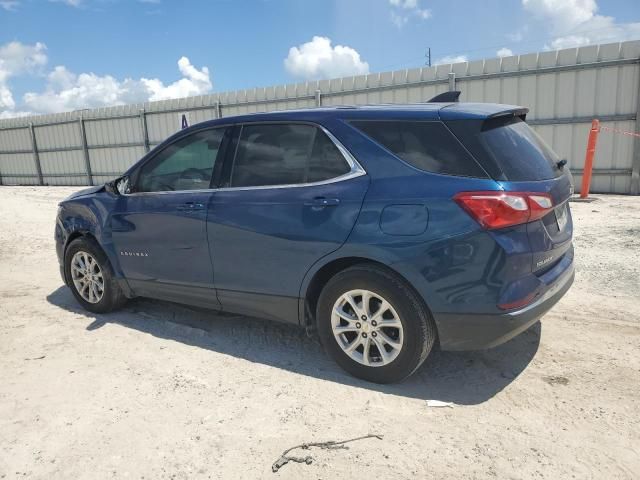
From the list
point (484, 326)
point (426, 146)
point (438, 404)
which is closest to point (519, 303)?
point (484, 326)

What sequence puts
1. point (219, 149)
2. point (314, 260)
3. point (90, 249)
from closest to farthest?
point (314, 260) < point (219, 149) < point (90, 249)

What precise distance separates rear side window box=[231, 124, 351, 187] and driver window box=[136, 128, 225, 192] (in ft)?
0.91

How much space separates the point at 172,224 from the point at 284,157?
1160 mm

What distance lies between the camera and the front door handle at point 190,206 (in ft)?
12.8

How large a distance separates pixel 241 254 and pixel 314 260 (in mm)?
651

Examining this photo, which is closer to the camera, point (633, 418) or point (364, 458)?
point (364, 458)

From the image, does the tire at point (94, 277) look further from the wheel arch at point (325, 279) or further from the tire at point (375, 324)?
the tire at point (375, 324)

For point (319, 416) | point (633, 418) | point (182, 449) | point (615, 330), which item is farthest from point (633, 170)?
point (182, 449)

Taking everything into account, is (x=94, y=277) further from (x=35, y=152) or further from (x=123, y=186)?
(x=35, y=152)

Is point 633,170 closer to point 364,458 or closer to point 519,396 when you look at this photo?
point 519,396

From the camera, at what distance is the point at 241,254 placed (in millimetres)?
3707

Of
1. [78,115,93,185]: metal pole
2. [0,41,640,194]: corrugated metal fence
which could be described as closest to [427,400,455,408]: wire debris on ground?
[0,41,640,194]: corrugated metal fence

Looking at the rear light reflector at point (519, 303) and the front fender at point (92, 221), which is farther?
the front fender at point (92, 221)

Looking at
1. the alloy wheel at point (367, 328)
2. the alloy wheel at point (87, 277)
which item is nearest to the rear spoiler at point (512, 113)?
the alloy wheel at point (367, 328)
